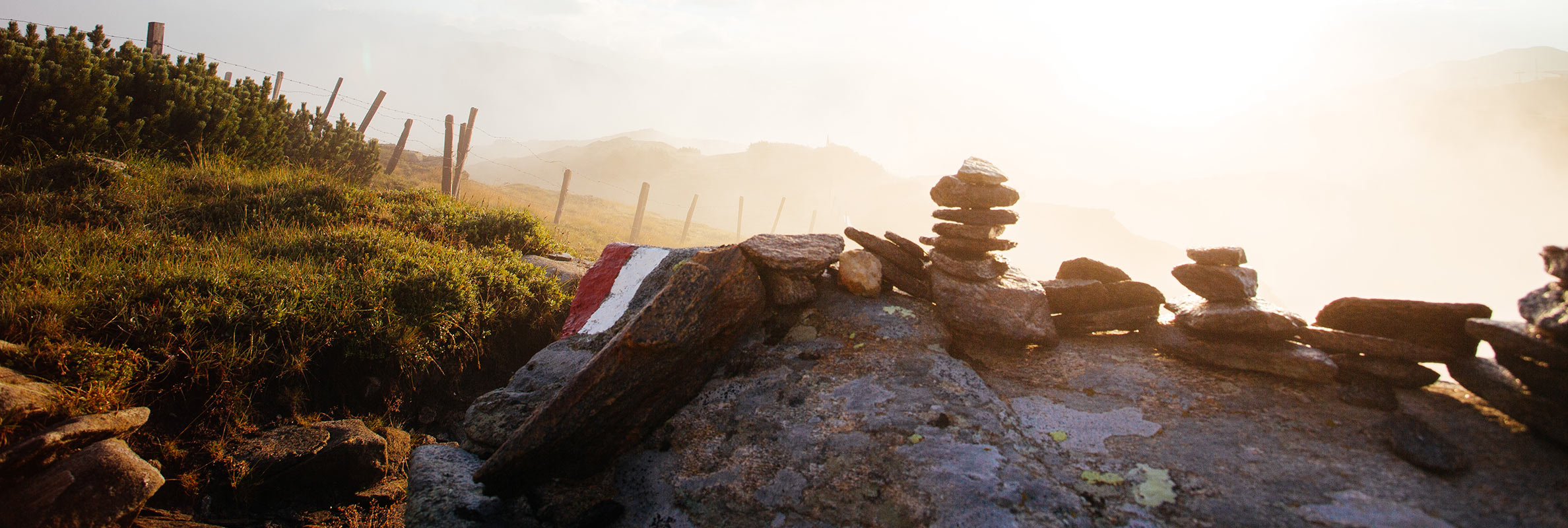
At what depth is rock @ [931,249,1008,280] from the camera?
470 cm

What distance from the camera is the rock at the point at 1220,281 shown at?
4027 mm

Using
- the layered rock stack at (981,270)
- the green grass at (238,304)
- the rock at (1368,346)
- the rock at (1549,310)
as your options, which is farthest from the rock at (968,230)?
the green grass at (238,304)

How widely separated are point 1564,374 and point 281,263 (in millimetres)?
8986

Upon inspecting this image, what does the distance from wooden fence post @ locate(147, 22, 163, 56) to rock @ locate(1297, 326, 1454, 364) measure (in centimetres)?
1814

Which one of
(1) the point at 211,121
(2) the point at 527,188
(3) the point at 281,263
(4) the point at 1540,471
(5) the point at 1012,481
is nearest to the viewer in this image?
(4) the point at 1540,471

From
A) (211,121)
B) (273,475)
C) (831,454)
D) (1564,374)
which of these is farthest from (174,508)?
(211,121)

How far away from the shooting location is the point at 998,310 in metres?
4.47

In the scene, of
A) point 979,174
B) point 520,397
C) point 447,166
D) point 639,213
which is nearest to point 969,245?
point 979,174

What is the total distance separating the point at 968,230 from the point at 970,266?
316mm

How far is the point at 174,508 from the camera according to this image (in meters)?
3.71

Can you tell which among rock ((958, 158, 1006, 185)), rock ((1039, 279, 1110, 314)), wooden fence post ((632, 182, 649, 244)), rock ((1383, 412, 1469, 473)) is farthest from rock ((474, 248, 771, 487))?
wooden fence post ((632, 182, 649, 244))

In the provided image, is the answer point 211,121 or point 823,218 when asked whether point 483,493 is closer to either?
point 211,121

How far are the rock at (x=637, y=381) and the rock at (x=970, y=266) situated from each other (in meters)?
1.73

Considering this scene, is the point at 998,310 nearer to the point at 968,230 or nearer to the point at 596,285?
the point at 968,230
